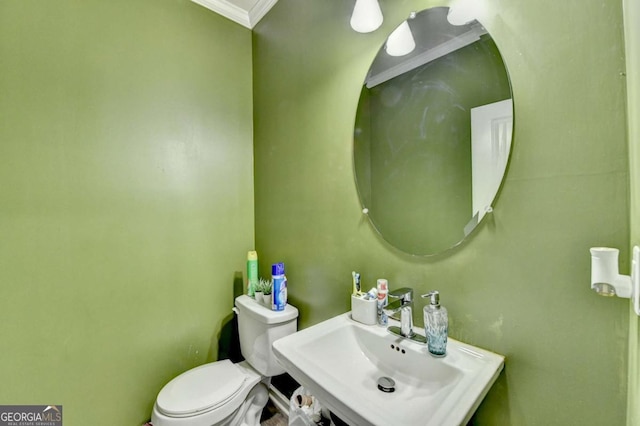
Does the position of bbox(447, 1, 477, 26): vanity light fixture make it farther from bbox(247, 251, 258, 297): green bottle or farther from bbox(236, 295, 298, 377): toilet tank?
bbox(247, 251, 258, 297): green bottle

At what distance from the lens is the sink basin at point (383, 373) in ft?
1.91

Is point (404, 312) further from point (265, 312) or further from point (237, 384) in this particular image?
point (237, 384)

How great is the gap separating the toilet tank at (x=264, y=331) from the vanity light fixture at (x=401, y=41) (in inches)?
50.6

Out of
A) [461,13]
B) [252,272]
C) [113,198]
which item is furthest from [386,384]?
[113,198]

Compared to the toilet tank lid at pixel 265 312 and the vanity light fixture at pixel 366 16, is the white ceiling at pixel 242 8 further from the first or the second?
the toilet tank lid at pixel 265 312

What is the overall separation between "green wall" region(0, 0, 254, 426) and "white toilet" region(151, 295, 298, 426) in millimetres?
263

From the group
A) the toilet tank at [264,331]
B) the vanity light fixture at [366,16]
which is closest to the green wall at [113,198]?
Answer: the toilet tank at [264,331]

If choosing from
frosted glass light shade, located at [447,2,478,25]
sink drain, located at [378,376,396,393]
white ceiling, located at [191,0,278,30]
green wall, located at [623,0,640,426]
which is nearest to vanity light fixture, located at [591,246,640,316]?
green wall, located at [623,0,640,426]

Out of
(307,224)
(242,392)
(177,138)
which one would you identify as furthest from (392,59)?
(242,392)

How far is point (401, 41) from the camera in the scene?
1001mm

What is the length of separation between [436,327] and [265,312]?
89 centimetres

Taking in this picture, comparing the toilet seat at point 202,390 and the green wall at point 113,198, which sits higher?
the green wall at point 113,198

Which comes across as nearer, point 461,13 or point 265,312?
point 461,13

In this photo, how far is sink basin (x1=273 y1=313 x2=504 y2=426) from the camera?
22.9 inches
